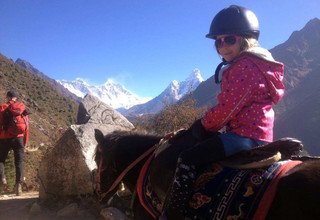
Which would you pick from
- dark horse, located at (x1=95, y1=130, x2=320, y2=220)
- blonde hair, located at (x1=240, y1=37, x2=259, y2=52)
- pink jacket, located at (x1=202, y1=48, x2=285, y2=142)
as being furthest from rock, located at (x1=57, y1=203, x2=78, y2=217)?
blonde hair, located at (x1=240, y1=37, x2=259, y2=52)

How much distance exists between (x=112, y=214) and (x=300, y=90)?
388ft

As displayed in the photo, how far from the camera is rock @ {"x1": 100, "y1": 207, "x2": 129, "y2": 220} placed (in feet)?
22.4

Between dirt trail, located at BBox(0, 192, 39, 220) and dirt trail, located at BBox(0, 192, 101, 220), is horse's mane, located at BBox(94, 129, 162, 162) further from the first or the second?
dirt trail, located at BBox(0, 192, 39, 220)

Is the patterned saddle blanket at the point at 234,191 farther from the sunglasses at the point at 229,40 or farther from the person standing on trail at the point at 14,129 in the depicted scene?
the person standing on trail at the point at 14,129

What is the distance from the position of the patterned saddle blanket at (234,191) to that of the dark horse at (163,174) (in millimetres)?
75

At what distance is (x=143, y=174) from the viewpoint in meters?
3.52

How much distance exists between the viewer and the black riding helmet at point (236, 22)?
336 cm

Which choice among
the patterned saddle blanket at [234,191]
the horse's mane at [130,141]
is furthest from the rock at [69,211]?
the patterned saddle blanket at [234,191]

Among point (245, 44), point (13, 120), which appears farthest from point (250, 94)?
point (13, 120)

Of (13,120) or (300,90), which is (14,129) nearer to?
(13,120)

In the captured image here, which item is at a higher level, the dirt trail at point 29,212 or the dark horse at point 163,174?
the dark horse at point 163,174

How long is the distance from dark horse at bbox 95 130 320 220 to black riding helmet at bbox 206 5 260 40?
1045 millimetres

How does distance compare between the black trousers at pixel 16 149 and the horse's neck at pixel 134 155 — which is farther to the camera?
the black trousers at pixel 16 149

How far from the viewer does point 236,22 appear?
133 inches
